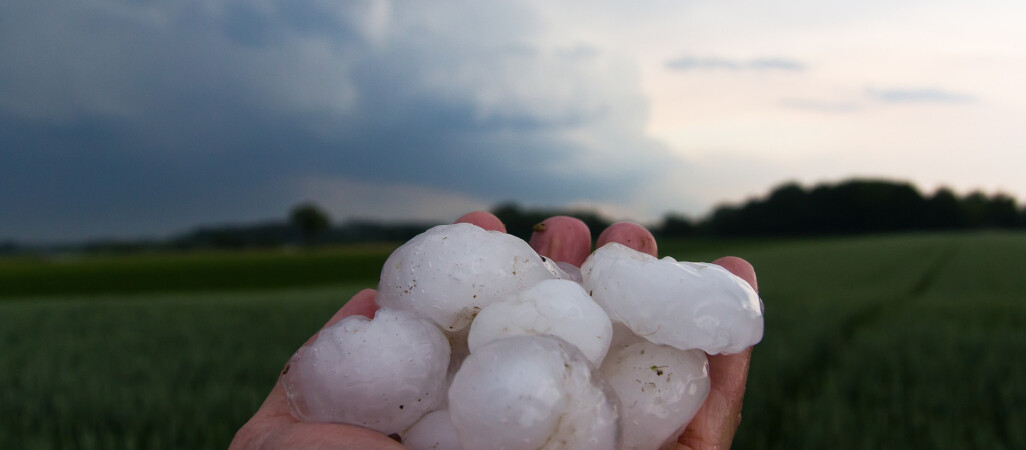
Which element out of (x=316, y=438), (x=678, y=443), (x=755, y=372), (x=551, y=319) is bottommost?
(x=755, y=372)

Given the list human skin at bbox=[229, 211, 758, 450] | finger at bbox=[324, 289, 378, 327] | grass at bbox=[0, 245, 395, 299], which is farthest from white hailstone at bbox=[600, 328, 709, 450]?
grass at bbox=[0, 245, 395, 299]

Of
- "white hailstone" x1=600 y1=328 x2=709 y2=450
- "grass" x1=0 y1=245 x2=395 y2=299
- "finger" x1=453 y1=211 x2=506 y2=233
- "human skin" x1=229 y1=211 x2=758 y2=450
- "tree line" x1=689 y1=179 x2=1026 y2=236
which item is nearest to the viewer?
"human skin" x1=229 y1=211 x2=758 y2=450

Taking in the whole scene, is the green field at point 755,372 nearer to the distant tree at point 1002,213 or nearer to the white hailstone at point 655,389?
the white hailstone at point 655,389

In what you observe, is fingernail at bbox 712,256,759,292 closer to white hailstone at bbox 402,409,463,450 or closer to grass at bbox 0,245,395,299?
white hailstone at bbox 402,409,463,450

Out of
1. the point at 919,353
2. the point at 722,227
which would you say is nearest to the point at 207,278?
the point at 919,353

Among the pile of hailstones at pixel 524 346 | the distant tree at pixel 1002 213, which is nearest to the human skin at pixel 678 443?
the pile of hailstones at pixel 524 346

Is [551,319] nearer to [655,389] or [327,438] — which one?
[655,389]

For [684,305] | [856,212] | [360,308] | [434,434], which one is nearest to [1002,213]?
[856,212]
